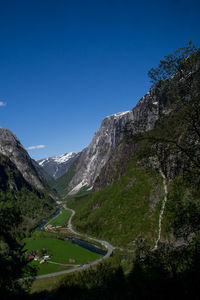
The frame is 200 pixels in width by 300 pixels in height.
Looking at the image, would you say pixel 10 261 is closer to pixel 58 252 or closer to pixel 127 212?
pixel 58 252

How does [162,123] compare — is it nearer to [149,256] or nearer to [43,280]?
[149,256]

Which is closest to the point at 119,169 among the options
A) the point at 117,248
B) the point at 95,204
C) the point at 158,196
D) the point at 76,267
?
the point at 95,204

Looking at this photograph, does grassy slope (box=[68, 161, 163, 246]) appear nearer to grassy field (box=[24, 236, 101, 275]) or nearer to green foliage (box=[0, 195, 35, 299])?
grassy field (box=[24, 236, 101, 275])

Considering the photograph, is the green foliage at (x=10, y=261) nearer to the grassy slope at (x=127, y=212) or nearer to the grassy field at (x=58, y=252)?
the grassy field at (x=58, y=252)

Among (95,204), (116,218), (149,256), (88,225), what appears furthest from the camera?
(95,204)

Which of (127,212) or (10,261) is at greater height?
(10,261)

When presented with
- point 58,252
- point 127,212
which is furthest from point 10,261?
point 127,212

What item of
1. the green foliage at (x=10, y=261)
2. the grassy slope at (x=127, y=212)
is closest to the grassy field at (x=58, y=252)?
the grassy slope at (x=127, y=212)
